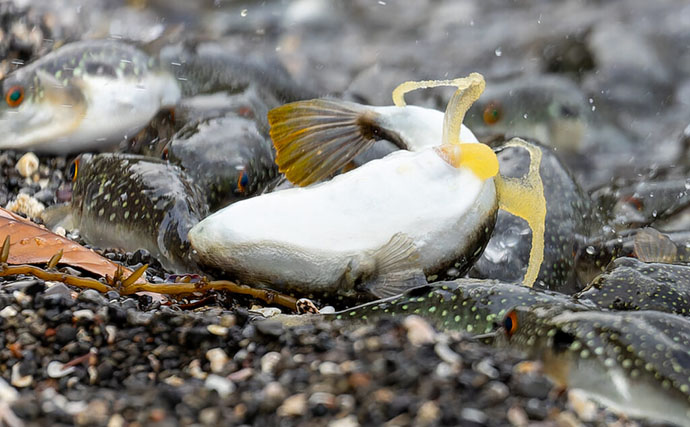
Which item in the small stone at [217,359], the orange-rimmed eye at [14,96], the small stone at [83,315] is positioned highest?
the small stone at [217,359]

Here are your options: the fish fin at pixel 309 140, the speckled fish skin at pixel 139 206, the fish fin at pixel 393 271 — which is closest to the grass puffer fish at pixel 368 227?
the fish fin at pixel 393 271

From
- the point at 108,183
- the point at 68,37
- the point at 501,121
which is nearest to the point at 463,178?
the point at 108,183

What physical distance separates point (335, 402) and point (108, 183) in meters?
2.17

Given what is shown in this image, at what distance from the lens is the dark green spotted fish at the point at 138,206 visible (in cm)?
304

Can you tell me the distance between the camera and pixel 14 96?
13.9 ft

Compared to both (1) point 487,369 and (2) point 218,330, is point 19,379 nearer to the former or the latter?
(2) point 218,330

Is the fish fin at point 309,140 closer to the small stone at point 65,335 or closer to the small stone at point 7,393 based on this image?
the small stone at point 65,335

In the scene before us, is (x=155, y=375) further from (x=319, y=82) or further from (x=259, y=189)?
(x=319, y=82)

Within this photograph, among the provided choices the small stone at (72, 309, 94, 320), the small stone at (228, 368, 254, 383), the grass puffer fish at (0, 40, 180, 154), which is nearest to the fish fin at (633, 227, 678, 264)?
the small stone at (228, 368, 254, 383)

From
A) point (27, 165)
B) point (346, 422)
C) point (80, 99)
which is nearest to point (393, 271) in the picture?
point (346, 422)

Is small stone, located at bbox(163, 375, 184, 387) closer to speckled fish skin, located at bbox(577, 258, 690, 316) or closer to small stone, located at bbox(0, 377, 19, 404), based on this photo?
small stone, located at bbox(0, 377, 19, 404)

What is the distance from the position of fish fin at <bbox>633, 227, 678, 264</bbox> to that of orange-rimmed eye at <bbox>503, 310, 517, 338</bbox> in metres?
1.45

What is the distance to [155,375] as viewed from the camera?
179 cm

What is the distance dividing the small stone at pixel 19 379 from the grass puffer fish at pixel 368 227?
876 mm
